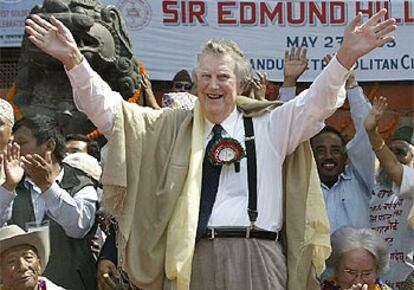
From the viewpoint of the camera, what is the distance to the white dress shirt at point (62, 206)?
489cm

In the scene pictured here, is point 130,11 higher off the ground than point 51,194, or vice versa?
point 130,11

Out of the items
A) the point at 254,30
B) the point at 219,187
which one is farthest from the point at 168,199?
the point at 254,30

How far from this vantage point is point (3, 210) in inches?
193

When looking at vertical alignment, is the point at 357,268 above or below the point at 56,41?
below

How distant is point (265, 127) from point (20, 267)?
46.4 inches

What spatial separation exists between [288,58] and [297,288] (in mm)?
1183

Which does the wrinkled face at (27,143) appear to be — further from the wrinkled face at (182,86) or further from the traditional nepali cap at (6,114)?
the wrinkled face at (182,86)

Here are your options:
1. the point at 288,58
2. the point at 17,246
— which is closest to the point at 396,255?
the point at 288,58

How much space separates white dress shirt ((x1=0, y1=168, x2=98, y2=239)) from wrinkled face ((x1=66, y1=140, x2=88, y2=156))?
2.91 feet

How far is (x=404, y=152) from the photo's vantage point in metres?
5.78

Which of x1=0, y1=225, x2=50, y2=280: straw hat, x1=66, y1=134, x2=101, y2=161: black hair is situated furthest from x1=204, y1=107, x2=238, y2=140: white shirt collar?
x1=66, y1=134, x2=101, y2=161: black hair

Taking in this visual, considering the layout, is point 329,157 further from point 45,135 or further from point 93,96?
point 93,96

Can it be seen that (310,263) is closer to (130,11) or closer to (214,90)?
(214,90)

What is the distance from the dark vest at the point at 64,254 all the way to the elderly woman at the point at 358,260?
1.15 metres
